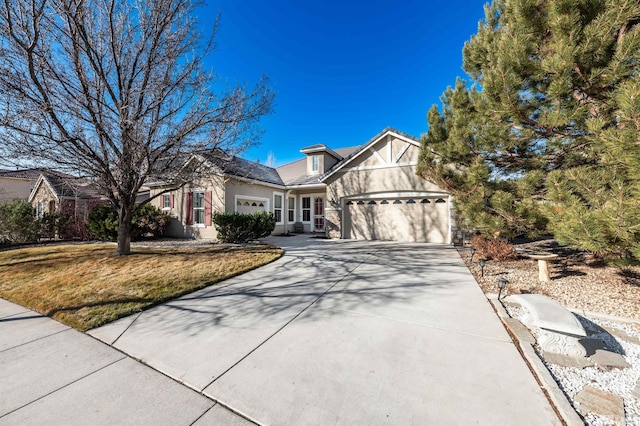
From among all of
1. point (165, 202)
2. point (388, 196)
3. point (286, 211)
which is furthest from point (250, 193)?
point (388, 196)

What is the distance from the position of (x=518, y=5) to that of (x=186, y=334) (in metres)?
8.06

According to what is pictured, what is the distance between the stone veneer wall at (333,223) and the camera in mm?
13094

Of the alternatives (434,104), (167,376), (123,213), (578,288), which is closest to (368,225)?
(434,104)

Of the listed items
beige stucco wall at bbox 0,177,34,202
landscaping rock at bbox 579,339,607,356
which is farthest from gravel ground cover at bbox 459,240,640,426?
beige stucco wall at bbox 0,177,34,202

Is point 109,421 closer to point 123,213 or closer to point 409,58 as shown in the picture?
point 123,213

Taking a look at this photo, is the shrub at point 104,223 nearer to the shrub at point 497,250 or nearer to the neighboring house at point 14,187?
the neighboring house at point 14,187

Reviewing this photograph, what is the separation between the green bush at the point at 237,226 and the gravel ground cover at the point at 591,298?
8489 millimetres

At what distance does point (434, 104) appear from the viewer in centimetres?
785

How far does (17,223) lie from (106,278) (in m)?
11.6

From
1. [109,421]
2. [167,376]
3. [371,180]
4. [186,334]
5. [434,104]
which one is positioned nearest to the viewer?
[109,421]

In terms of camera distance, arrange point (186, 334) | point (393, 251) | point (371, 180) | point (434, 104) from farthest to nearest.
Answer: point (371, 180), point (393, 251), point (434, 104), point (186, 334)

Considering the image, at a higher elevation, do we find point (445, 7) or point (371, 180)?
point (445, 7)

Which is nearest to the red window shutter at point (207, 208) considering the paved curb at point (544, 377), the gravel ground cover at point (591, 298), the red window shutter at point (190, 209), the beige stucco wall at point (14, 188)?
the red window shutter at point (190, 209)

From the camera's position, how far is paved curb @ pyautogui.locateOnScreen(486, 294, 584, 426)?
1.89m
